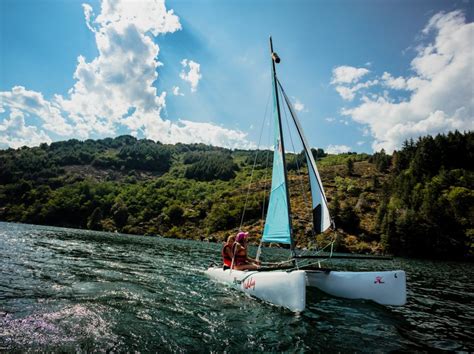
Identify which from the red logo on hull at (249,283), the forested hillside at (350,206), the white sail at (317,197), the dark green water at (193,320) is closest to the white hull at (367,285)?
the dark green water at (193,320)

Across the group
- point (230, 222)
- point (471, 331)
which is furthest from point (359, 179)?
point (471, 331)

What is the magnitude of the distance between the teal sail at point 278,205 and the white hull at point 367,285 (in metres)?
2.39

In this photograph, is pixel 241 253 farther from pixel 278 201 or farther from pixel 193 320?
pixel 193 320

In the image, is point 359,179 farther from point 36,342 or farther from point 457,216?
point 36,342

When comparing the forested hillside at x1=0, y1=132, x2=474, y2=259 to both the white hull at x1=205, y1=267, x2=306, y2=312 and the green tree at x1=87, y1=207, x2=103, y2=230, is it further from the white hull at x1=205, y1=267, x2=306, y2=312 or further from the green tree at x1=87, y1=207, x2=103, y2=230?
the white hull at x1=205, y1=267, x2=306, y2=312

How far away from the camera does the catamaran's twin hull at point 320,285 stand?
35.5 feet

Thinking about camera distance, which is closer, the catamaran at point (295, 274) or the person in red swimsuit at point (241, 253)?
the catamaran at point (295, 274)

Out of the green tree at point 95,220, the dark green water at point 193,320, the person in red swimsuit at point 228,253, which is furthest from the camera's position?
the green tree at point 95,220

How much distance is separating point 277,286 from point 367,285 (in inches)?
170

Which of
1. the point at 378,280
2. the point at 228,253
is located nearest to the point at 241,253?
the point at 228,253

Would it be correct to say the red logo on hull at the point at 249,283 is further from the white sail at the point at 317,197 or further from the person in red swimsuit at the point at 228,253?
the white sail at the point at 317,197

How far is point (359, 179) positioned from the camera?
138 meters

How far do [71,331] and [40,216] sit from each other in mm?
139773

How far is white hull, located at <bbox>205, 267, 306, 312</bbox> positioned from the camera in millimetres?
10633
